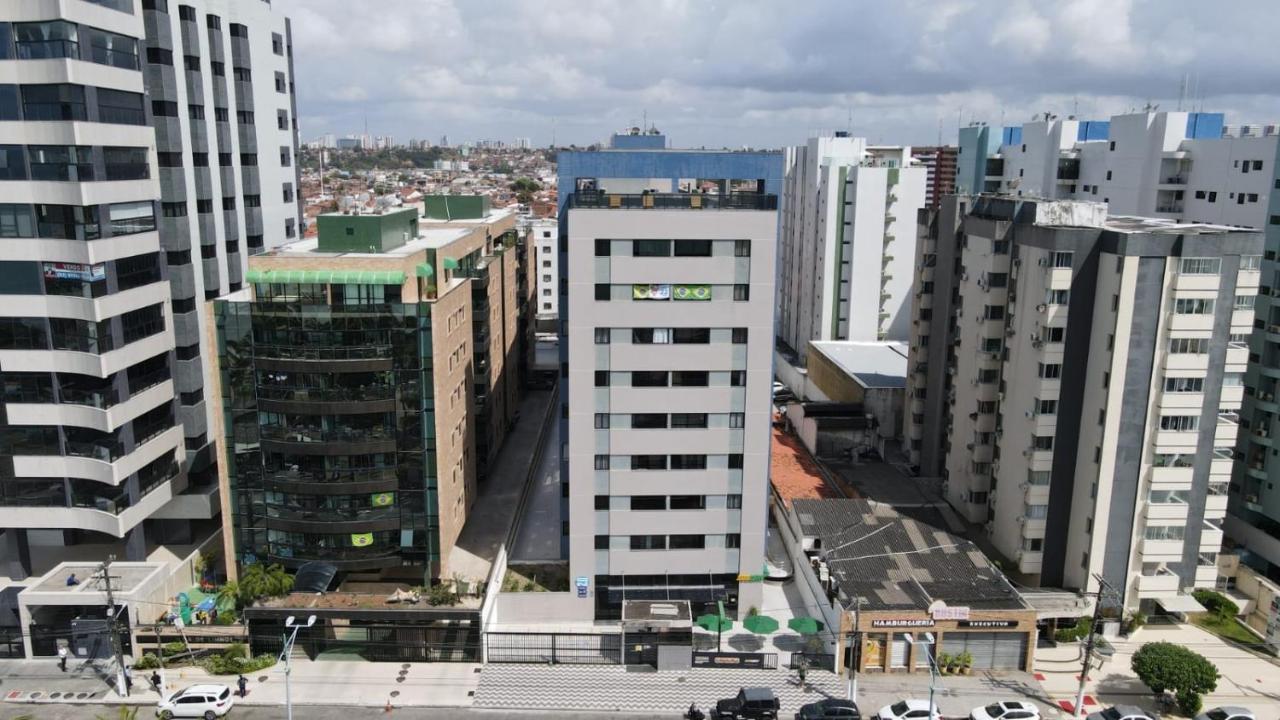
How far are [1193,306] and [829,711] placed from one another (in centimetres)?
3268

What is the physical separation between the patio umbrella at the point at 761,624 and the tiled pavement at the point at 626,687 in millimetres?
2322

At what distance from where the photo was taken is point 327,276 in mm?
54125

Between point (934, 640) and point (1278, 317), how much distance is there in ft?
119

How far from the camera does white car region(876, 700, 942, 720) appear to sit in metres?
48.2

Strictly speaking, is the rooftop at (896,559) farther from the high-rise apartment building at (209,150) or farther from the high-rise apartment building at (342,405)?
the high-rise apartment building at (209,150)

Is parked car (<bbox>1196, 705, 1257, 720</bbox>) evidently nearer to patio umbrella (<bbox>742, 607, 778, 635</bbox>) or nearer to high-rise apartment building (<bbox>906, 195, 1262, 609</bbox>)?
high-rise apartment building (<bbox>906, 195, 1262, 609</bbox>)

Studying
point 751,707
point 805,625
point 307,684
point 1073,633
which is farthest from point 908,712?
point 307,684

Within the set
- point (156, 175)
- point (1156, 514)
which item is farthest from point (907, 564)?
point (156, 175)

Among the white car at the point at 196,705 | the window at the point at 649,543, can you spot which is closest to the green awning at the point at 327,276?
the window at the point at 649,543

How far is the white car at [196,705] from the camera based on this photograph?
158 feet

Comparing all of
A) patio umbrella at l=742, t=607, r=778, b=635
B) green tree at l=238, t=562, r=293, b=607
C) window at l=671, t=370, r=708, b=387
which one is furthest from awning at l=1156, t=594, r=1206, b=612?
green tree at l=238, t=562, r=293, b=607

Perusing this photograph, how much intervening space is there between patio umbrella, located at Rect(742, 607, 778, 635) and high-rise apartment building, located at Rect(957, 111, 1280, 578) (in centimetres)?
3218

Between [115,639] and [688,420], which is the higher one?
[688,420]

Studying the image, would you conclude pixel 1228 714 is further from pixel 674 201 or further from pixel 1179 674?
pixel 674 201
